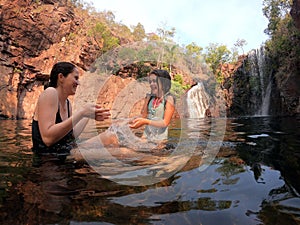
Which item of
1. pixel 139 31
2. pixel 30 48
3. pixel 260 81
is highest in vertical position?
pixel 139 31

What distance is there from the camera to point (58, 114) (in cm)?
271

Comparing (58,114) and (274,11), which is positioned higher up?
(274,11)

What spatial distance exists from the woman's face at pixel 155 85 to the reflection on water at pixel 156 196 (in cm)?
132

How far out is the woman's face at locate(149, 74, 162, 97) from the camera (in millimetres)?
3502

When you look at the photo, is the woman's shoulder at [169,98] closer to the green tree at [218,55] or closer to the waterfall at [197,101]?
the waterfall at [197,101]

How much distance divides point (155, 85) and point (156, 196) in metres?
2.10

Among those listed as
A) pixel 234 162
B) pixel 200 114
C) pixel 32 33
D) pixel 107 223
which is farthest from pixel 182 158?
pixel 32 33

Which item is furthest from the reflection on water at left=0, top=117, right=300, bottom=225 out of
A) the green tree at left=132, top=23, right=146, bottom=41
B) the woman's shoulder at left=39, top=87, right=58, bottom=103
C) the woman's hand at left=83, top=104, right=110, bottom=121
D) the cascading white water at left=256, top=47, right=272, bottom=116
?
the green tree at left=132, top=23, right=146, bottom=41

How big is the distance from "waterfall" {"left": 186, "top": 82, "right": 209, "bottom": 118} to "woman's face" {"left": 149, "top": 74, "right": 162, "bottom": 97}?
17681mm

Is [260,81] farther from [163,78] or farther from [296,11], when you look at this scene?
[163,78]

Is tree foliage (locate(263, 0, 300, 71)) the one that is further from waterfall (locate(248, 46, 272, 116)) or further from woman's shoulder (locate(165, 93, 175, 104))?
woman's shoulder (locate(165, 93, 175, 104))

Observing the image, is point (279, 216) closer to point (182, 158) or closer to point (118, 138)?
point (182, 158)

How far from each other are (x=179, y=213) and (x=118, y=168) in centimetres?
110

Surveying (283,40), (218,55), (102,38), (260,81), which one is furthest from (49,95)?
(218,55)
